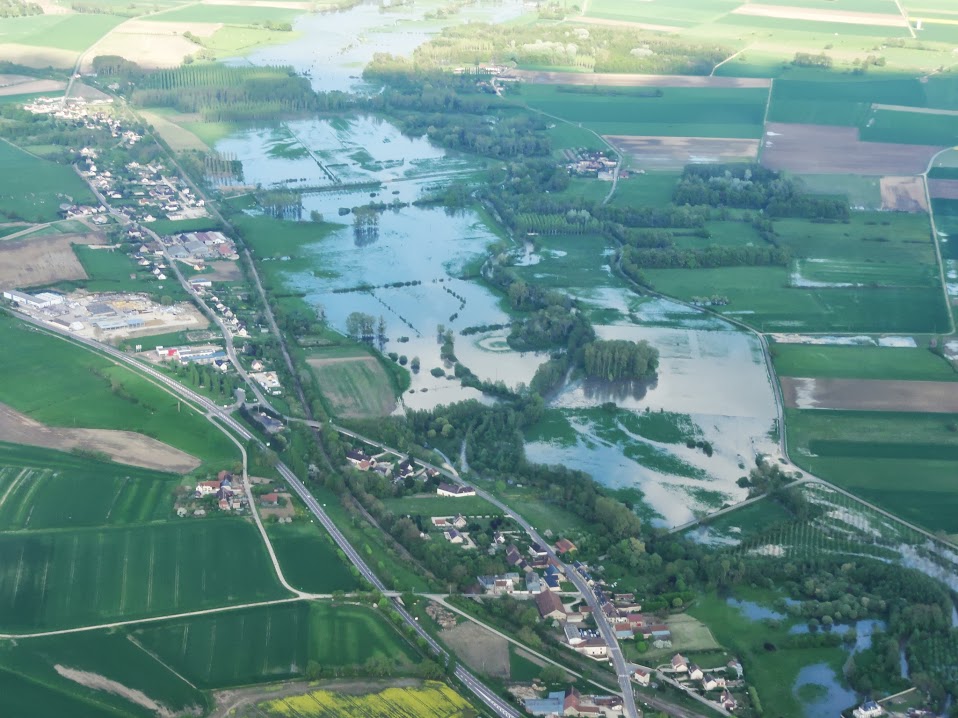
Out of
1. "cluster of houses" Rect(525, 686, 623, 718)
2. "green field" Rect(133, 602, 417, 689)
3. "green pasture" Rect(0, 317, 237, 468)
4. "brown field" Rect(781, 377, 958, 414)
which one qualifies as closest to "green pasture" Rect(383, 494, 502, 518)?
"green field" Rect(133, 602, 417, 689)

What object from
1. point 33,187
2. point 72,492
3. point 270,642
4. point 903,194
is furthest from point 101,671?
point 903,194

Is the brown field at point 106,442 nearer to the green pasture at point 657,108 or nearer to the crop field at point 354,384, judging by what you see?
the crop field at point 354,384

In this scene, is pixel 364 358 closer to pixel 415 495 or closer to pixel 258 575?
pixel 415 495

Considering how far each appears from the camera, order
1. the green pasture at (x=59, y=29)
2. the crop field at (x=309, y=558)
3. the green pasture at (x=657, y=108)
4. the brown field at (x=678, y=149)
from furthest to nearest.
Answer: the green pasture at (x=59, y=29) < the green pasture at (x=657, y=108) < the brown field at (x=678, y=149) < the crop field at (x=309, y=558)

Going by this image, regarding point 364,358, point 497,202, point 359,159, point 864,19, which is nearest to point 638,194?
point 497,202

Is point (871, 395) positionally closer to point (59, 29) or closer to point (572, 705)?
point (572, 705)

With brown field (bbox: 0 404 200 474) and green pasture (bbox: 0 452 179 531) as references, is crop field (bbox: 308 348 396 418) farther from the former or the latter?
green pasture (bbox: 0 452 179 531)

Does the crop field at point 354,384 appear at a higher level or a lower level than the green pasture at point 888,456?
higher

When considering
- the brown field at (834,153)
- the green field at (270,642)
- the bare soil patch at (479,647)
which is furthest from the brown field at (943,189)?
the green field at (270,642)
